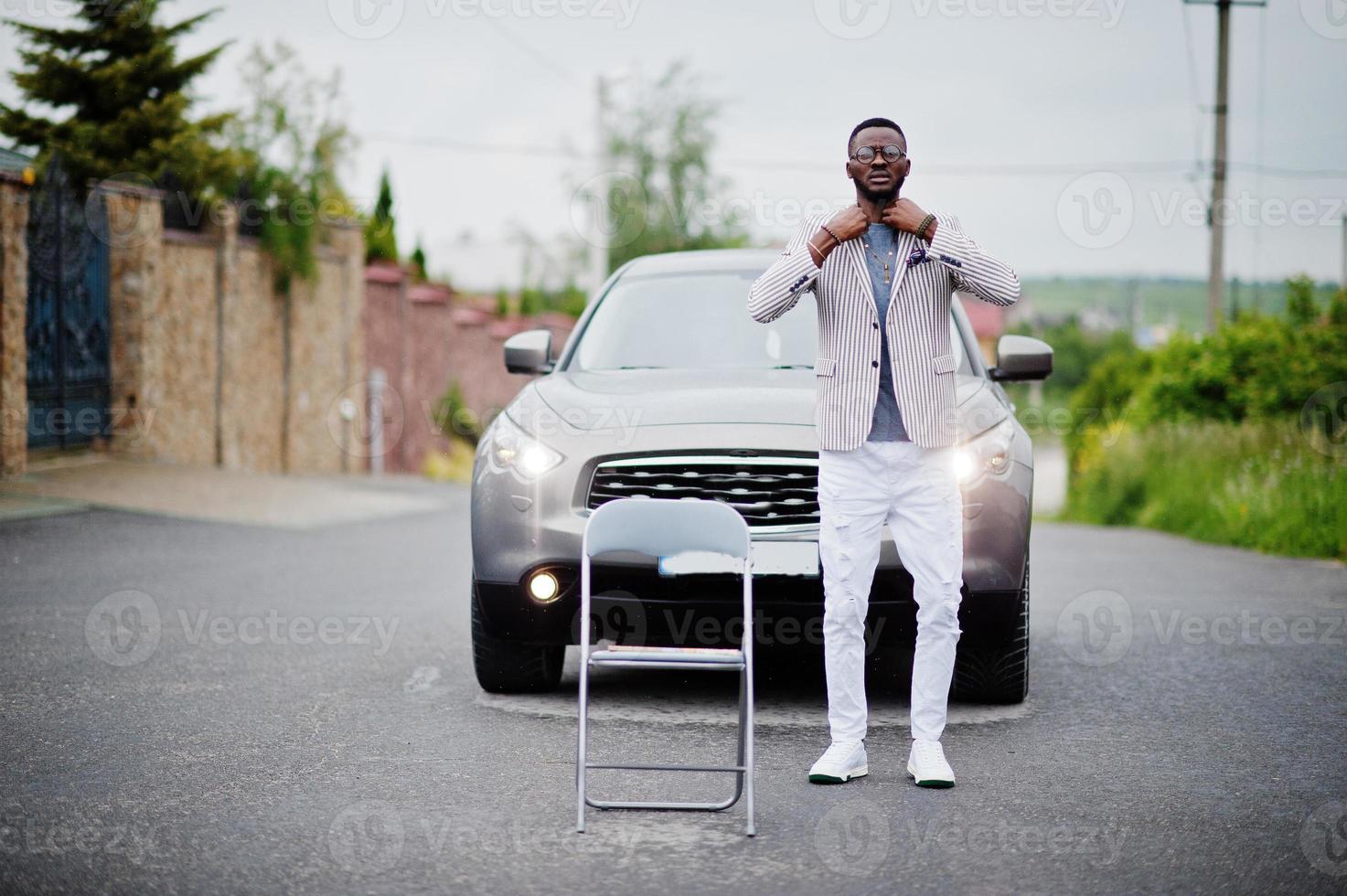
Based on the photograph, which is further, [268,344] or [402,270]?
[402,270]

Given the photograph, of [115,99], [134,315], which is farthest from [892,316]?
[115,99]

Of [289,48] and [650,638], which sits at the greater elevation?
[289,48]

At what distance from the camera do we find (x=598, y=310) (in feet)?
23.2

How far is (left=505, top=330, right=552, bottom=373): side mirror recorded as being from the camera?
21.9 feet

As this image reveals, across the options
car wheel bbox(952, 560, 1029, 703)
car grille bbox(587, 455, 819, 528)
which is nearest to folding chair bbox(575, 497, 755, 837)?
car grille bbox(587, 455, 819, 528)

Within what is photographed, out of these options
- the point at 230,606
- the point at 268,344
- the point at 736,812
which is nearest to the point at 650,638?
the point at 736,812

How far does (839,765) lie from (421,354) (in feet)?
75.9

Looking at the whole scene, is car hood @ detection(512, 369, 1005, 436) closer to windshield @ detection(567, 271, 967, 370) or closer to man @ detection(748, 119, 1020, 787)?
windshield @ detection(567, 271, 967, 370)

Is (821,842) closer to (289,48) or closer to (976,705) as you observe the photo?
(976,705)

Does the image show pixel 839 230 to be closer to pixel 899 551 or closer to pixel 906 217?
pixel 906 217

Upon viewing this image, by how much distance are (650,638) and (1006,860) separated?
1.90 metres

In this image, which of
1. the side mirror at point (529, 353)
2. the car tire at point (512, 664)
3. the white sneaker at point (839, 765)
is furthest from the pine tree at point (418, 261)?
the white sneaker at point (839, 765)

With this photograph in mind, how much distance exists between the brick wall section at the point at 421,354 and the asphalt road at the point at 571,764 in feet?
50.6

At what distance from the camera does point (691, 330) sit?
6797 mm
